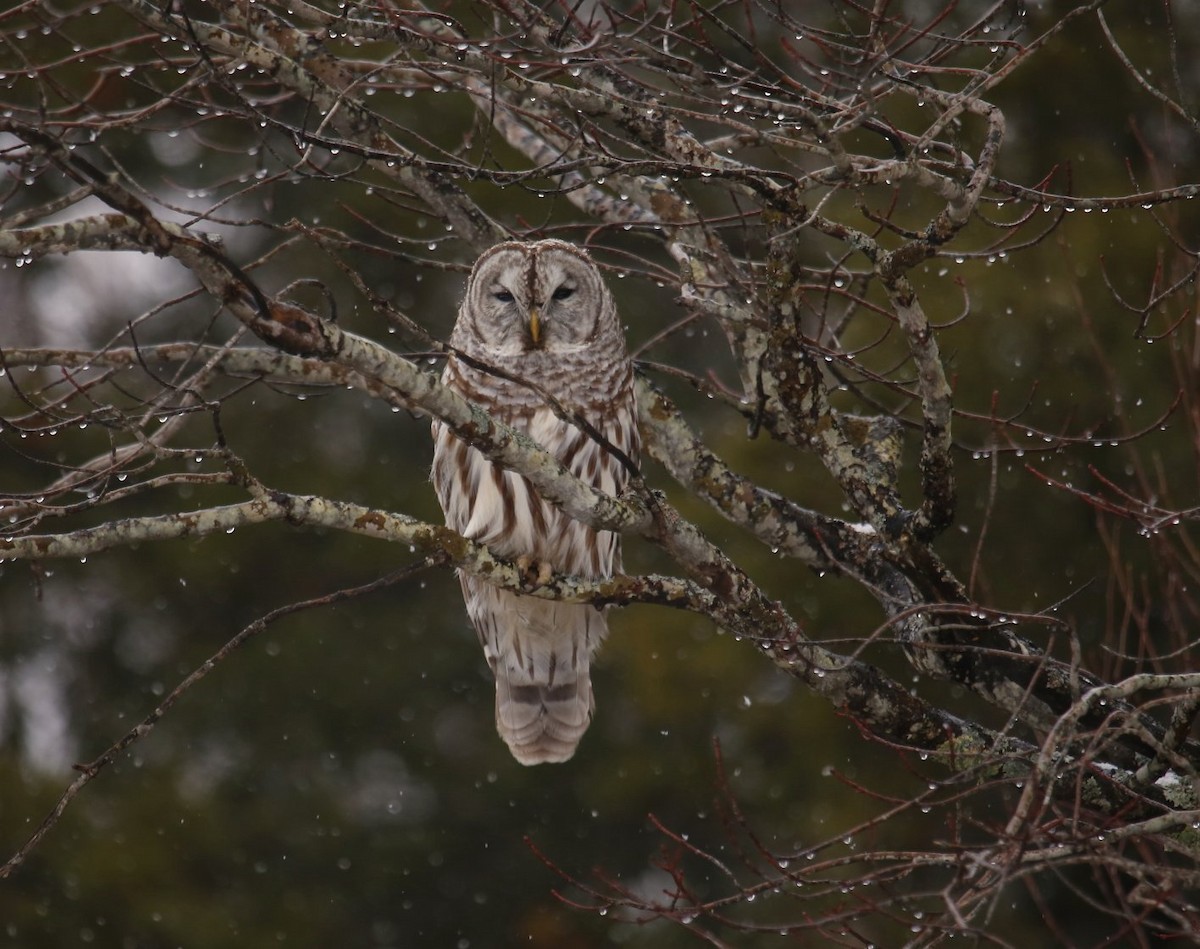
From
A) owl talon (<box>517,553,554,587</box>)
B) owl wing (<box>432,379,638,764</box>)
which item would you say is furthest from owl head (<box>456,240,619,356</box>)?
owl talon (<box>517,553,554,587</box>)

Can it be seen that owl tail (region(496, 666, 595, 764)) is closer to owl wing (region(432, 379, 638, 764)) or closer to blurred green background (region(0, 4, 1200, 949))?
owl wing (region(432, 379, 638, 764))

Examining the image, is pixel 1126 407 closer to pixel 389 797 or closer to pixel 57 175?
pixel 389 797

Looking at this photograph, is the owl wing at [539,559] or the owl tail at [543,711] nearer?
the owl wing at [539,559]

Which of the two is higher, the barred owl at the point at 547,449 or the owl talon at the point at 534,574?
the owl talon at the point at 534,574

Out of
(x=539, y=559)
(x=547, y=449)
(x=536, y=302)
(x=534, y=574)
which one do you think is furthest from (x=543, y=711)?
(x=534, y=574)

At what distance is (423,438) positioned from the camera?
11.7 metres

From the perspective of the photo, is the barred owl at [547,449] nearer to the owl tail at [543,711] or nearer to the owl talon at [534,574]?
the owl tail at [543,711]

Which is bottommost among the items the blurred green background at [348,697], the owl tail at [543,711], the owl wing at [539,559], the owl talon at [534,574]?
the blurred green background at [348,697]

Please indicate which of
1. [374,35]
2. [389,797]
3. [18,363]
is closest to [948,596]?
[374,35]

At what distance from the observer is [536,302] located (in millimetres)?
6125

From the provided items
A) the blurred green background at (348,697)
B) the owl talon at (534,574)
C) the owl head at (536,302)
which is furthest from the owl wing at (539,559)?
the blurred green background at (348,697)

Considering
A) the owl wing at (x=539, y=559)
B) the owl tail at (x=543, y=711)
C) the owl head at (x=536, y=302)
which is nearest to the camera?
the owl wing at (x=539, y=559)

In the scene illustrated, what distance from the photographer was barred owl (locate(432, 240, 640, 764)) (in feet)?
18.8

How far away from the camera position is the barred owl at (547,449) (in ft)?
18.8
